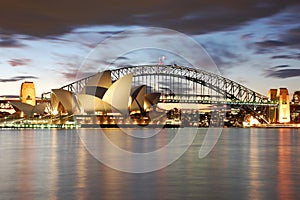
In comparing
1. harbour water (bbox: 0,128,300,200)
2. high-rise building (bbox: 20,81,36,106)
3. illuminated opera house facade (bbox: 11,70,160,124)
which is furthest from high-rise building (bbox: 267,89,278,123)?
harbour water (bbox: 0,128,300,200)

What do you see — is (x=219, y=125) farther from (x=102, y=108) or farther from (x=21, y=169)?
(x=21, y=169)

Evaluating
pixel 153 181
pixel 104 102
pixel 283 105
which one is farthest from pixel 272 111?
pixel 153 181

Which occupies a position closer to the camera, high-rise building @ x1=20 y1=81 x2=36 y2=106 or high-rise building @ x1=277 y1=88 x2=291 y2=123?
high-rise building @ x1=277 y1=88 x2=291 y2=123

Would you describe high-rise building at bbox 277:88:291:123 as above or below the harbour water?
above

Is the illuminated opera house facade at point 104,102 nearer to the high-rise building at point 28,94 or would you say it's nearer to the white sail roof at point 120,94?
the white sail roof at point 120,94

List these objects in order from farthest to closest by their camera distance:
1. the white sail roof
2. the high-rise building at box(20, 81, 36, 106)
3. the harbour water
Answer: the high-rise building at box(20, 81, 36, 106), the white sail roof, the harbour water

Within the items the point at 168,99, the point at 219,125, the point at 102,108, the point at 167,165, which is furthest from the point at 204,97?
the point at 167,165

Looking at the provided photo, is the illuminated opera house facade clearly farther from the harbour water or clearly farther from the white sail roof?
the harbour water
